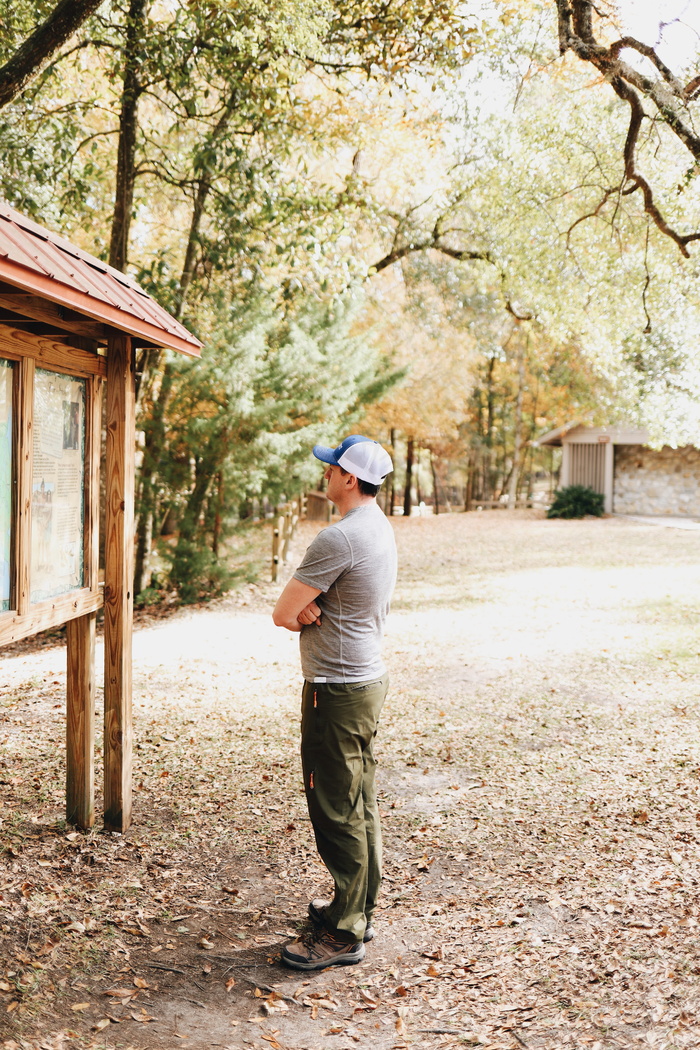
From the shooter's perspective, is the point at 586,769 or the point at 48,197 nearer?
the point at 586,769

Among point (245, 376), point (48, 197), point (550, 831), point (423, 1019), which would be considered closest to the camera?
point (423, 1019)

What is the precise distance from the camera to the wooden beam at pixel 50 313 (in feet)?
11.7

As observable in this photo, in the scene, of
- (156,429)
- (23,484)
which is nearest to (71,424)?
(23,484)

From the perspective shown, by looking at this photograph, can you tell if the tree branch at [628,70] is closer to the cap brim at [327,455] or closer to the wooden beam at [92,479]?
the cap brim at [327,455]

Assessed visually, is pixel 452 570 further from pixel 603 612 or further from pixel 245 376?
pixel 245 376

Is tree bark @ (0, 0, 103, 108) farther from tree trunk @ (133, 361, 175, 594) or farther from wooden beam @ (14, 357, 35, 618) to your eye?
wooden beam @ (14, 357, 35, 618)

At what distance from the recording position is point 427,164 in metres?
17.5

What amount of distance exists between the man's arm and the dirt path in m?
1.53

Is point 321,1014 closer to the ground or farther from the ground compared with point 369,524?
closer to the ground

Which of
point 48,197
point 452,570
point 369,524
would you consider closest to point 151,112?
point 48,197

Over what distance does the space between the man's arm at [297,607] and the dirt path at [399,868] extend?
5.01 feet

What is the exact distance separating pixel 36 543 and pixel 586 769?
4.18 m

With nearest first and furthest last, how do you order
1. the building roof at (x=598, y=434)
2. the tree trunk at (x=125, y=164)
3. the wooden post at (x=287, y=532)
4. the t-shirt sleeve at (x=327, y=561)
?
the t-shirt sleeve at (x=327, y=561), the tree trunk at (x=125, y=164), the wooden post at (x=287, y=532), the building roof at (x=598, y=434)

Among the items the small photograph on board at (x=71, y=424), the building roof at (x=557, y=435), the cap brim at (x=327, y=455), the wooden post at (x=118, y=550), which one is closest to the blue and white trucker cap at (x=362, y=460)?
the cap brim at (x=327, y=455)
